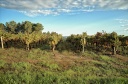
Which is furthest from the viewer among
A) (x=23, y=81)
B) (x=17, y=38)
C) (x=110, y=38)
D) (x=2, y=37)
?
(x=17, y=38)

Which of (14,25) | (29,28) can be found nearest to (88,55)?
(29,28)

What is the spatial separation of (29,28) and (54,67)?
41.7 meters

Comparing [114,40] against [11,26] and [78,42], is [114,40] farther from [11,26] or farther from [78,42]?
[11,26]

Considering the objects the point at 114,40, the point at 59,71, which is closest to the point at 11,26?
the point at 114,40

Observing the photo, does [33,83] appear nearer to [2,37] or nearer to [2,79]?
[2,79]

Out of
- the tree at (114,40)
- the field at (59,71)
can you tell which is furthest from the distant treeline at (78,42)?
the field at (59,71)

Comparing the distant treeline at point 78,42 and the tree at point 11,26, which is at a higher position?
the tree at point 11,26

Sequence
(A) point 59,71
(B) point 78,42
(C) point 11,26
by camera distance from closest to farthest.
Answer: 1. (A) point 59,71
2. (B) point 78,42
3. (C) point 11,26

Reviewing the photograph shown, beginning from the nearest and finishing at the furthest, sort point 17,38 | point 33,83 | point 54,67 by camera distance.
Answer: point 33,83 < point 54,67 < point 17,38

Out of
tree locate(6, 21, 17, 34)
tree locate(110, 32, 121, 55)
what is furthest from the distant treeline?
tree locate(6, 21, 17, 34)

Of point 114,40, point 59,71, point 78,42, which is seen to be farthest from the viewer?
point 78,42

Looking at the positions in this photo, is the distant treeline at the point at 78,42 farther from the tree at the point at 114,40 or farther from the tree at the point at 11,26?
the tree at the point at 11,26

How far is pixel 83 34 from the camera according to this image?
3080 cm

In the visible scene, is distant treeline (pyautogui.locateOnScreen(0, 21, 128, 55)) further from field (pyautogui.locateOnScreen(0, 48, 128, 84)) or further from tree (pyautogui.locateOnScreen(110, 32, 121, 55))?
field (pyautogui.locateOnScreen(0, 48, 128, 84))
